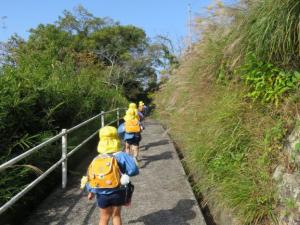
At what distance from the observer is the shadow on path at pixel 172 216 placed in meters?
4.89

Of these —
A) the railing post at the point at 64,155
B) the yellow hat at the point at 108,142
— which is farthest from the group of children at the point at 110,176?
the railing post at the point at 64,155

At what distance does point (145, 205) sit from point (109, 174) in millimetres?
1689

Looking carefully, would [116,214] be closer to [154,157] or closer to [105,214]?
[105,214]

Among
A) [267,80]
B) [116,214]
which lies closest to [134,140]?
[267,80]

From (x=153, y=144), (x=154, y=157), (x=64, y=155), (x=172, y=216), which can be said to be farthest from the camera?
(x=153, y=144)

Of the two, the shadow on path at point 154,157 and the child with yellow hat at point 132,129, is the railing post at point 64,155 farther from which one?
the shadow on path at point 154,157

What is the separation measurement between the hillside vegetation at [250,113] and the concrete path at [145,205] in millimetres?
336

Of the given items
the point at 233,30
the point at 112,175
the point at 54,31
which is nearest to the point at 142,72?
the point at 54,31

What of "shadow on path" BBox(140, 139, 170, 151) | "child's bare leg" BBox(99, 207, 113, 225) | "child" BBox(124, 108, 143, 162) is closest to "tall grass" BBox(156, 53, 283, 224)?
"child" BBox(124, 108, 143, 162)

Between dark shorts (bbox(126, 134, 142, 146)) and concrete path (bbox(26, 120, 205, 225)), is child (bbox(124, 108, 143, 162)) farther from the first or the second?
concrete path (bbox(26, 120, 205, 225))

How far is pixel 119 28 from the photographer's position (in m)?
41.0

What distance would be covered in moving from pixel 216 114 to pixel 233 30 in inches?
56.7

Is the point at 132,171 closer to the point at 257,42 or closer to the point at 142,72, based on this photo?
the point at 257,42

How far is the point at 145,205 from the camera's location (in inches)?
215
